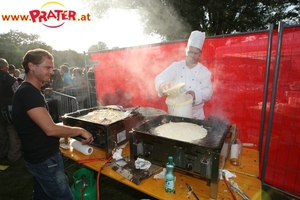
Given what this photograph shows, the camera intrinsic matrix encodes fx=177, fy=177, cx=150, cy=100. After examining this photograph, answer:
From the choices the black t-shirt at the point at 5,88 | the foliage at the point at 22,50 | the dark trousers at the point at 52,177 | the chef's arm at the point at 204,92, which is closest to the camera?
the dark trousers at the point at 52,177

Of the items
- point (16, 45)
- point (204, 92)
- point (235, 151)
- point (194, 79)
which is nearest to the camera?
point (235, 151)

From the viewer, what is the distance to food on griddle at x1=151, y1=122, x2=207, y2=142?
190cm

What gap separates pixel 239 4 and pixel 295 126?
9.93 metres

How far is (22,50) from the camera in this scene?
3262 cm

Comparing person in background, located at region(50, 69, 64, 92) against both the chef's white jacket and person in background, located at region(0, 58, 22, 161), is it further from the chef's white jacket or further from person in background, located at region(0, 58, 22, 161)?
the chef's white jacket

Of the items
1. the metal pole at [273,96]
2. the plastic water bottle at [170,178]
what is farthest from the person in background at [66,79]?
the metal pole at [273,96]

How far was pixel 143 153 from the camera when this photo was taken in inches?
78.6

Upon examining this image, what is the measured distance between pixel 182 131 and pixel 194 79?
64.1 inches

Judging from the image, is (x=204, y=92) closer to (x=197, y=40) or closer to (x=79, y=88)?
(x=197, y=40)

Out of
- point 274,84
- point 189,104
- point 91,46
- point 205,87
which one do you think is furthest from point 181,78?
point 91,46

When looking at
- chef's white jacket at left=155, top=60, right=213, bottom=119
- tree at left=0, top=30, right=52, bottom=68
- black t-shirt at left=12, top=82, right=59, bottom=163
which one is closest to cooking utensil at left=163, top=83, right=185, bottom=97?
chef's white jacket at left=155, top=60, right=213, bottom=119

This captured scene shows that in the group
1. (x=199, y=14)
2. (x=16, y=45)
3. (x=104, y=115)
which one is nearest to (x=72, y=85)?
(x=104, y=115)

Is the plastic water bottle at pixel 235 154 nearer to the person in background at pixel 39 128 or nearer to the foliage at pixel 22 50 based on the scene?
the person in background at pixel 39 128

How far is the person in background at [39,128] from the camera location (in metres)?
1.89
